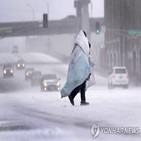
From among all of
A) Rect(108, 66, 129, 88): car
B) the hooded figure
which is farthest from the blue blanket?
Answer: Rect(108, 66, 129, 88): car

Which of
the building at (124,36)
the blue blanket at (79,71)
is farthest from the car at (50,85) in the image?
the blue blanket at (79,71)

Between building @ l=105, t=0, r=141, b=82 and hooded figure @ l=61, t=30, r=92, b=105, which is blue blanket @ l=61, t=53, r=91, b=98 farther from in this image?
building @ l=105, t=0, r=141, b=82

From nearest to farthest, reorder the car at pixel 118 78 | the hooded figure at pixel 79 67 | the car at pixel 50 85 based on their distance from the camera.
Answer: the hooded figure at pixel 79 67 → the car at pixel 118 78 → the car at pixel 50 85

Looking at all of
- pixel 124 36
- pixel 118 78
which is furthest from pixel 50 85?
pixel 124 36

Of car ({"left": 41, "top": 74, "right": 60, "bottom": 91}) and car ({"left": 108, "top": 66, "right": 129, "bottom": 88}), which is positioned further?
car ({"left": 41, "top": 74, "right": 60, "bottom": 91})

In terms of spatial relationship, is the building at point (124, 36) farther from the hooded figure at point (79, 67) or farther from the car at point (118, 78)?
the hooded figure at point (79, 67)

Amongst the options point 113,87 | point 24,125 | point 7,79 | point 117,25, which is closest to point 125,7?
point 117,25

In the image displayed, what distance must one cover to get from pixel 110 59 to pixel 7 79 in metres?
25.6

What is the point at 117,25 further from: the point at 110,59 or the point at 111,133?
the point at 111,133

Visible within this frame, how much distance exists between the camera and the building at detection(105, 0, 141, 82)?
79000mm

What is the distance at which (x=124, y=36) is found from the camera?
8788 cm

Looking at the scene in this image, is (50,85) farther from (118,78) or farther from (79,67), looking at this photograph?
(79,67)

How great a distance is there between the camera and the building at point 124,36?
79.0m

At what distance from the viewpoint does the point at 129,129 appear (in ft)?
34.0
